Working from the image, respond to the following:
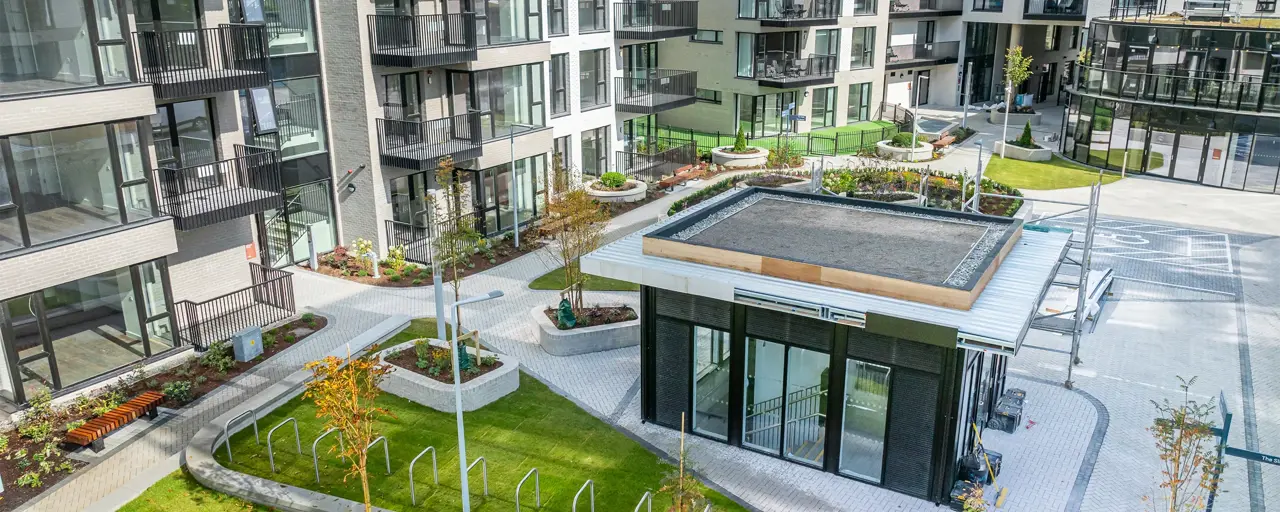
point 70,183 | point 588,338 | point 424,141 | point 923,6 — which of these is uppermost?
point 923,6

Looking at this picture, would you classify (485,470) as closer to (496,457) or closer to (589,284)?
(496,457)

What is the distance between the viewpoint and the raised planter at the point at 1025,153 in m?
43.5

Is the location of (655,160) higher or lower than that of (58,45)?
lower

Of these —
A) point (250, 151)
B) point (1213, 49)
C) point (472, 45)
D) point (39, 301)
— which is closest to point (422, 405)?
point (39, 301)

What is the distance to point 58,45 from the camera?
18.2 metres

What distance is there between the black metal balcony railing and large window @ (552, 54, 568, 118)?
32.2 metres

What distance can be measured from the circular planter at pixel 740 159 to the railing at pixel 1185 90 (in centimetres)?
1493

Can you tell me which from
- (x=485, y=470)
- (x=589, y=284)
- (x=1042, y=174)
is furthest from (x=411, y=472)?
(x=1042, y=174)

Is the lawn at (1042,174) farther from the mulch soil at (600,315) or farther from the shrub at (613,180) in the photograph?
the mulch soil at (600,315)

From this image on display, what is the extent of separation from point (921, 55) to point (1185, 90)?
725 inches

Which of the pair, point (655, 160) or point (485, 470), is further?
point (655, 160)

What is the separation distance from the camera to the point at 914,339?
1504cm

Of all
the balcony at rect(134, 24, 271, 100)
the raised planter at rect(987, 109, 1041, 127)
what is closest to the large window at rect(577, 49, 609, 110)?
the balcony at rect(134, 24, 271, 100)

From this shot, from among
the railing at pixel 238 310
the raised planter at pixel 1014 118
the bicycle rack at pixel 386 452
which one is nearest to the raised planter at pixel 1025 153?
the raised planter at pixel 1014 118
